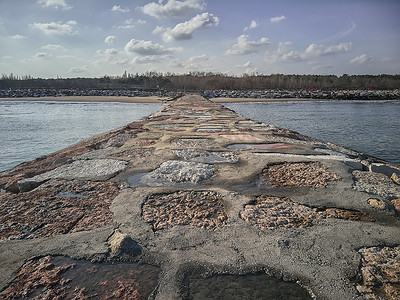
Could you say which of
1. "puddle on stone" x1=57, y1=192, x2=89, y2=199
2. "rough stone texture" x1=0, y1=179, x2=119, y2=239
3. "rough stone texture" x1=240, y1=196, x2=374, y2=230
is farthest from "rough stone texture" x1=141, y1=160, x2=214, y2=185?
"rough stone texture" x1=240, y1=196, x2=374, y2=230

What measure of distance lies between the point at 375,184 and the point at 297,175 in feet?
2.26

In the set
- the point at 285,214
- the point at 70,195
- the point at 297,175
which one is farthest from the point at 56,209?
the point at 297,175

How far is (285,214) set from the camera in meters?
1.85

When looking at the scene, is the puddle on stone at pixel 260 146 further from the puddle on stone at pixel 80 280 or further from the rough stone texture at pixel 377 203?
the puddle on stone at pixel 80 280

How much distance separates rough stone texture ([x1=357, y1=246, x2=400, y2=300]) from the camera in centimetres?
114

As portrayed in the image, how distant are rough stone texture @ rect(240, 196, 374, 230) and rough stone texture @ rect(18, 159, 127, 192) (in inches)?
61.8

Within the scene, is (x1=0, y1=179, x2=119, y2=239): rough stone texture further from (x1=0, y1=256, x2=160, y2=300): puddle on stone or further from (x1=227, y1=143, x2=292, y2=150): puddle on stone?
(x1=227, y1=143, x2=292, y2=150): puddle on stone

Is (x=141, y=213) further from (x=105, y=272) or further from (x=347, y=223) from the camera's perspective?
(x=347, y=223)

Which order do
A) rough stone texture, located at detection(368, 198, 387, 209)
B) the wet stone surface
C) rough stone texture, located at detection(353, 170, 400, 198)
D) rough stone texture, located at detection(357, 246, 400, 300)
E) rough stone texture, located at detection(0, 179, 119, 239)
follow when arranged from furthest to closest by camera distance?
the wet stone surface, rough stone texture, located at detection(353, 170, 400, 198), rough stone texture, located at detection(368, 198, 387, 209), rough stone texture, located at detection(0, 179, 119, 239), rough stone texture, located at detection(357, 246, 400, 300)

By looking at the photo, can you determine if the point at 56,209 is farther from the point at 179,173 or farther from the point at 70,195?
the point at 179,173

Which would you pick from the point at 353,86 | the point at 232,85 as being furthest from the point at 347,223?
the point at 353,86

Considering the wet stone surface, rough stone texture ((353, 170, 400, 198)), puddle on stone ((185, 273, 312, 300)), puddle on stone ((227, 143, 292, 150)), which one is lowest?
puddle on stone ((185, 273, 312, 300))

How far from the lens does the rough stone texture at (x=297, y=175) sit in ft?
8.02

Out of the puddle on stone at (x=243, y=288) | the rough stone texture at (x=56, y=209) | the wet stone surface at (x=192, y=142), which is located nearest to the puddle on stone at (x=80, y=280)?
the puddle on stone at (x=243, y=288)
